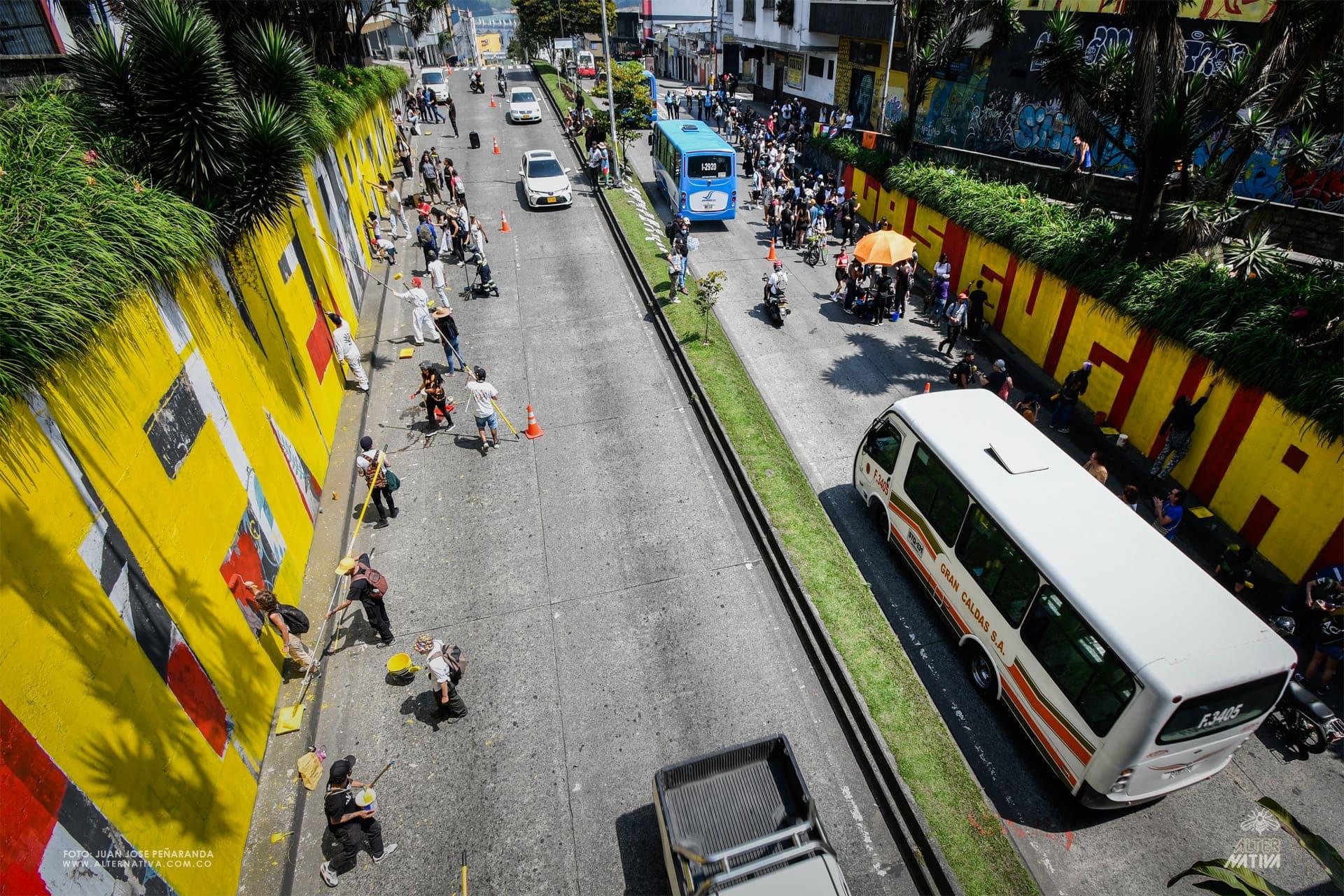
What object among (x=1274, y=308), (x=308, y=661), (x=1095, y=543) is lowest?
(x=308, y=661)

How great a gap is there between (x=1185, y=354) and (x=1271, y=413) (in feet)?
6.55

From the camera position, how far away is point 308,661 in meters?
9.09

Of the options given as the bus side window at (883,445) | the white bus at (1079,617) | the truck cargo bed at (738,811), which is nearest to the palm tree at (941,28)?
the white bus at (1079,617)

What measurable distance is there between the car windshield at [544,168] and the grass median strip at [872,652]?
15320 mm

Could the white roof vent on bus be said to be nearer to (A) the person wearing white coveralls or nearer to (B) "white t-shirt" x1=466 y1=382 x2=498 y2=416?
(B) "white t-shirt" x1=466 y1=382 x2=498 y2=416

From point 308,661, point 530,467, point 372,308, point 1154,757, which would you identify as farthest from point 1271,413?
point 372,308

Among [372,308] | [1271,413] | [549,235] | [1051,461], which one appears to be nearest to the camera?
[1051,461]

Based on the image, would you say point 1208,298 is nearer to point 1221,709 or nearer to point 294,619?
point 1221,709

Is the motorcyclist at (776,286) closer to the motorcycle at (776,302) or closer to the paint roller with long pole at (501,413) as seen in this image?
the motorcycle at (776,302)

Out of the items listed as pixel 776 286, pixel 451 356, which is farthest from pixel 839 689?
pixel 776 286

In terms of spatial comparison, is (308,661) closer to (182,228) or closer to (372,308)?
(182,228)

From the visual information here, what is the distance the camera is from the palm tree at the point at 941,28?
65.6 ft

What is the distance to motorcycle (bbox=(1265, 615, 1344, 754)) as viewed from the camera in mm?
8266

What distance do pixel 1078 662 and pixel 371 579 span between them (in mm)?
9094
